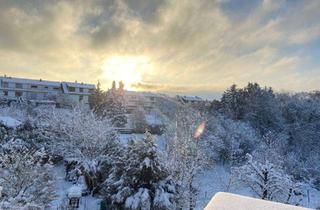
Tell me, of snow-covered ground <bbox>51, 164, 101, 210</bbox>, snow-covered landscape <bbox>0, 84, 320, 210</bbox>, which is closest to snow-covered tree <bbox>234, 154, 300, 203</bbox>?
snow-covered landscape <bbox>0, 84, 320, 210</bbox>

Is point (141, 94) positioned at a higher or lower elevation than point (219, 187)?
higher

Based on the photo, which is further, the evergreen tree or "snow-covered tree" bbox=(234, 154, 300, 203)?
the evergreen tree

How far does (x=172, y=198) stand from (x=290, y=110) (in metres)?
22.3

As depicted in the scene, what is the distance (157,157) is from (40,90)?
37.9 meters

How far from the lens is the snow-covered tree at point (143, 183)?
9.95m

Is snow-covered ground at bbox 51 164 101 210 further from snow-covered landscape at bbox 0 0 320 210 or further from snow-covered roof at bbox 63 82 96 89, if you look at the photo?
snow-covered roof at bbox 63 82 96 89

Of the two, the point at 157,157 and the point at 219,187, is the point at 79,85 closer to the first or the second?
the point at 219,187

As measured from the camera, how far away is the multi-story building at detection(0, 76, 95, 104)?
40.2 m

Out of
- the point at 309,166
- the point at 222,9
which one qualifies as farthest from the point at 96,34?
the point at 309,166

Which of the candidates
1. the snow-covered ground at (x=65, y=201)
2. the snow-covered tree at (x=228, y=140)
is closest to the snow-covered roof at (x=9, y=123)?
the snow-covered ground at (x=65, y=201)

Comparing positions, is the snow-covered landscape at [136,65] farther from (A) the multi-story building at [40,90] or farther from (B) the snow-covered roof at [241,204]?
(A) the multi-story building at [40,90]

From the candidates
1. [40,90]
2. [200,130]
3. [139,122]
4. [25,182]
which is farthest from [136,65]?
[40,90]

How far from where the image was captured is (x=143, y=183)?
1036 cm

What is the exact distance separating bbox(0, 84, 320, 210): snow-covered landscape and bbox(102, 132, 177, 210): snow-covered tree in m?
0.04
